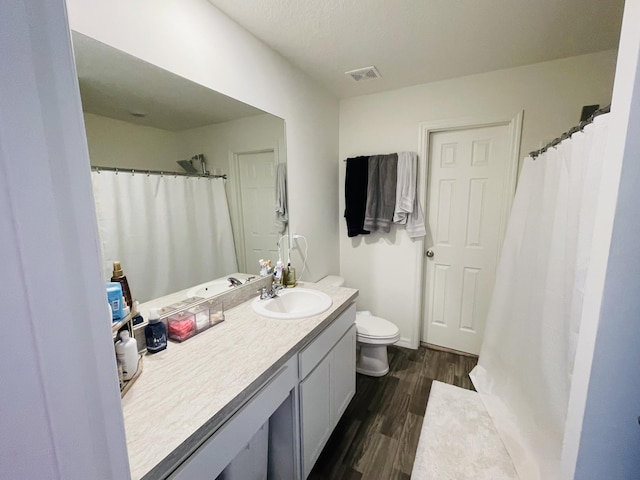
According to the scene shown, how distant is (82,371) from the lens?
1.23ft

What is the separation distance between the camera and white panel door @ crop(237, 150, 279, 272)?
159 centimetres

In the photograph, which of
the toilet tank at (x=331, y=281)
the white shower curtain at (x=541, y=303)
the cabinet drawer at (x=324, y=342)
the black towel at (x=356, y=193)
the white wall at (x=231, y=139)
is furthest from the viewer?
the black towel at (x=356, y=193)

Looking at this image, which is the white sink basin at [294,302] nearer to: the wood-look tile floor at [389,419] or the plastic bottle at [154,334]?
the plastic bottle at [154,334]

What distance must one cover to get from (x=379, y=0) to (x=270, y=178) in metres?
1.03

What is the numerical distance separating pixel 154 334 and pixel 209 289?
1.23 feet

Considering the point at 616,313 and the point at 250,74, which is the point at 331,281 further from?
the point at 616,313

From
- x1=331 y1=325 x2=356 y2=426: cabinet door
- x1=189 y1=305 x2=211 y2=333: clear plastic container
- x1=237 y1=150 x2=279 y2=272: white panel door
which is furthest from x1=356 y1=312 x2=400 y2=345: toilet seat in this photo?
x1=189 y1=305 x2=211 y2=333: clear plastic container

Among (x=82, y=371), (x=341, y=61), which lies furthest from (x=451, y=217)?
(x=82, y=371)

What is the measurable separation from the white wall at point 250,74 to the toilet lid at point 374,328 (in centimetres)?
52

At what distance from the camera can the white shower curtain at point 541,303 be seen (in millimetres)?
1058

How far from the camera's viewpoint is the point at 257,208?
1.67 m

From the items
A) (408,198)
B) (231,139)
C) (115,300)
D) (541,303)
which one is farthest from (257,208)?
(541,303)

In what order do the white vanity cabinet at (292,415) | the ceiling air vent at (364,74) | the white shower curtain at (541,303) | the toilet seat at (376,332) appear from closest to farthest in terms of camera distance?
1. the white vanity cabinet at (292,415)
2. the white shower curtain at (541,303)
3. the ceiling air vent at (364,74)
4. the toilet seat at (376,332)

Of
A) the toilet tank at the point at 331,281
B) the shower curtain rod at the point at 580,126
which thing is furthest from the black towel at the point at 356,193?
the shower curtain rod at the point at 580,126
